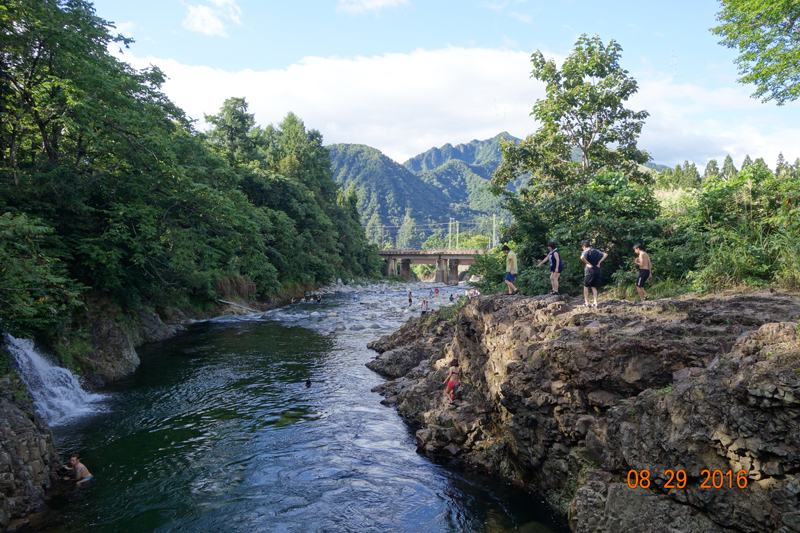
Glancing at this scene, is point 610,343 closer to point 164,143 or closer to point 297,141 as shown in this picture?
point 164,143

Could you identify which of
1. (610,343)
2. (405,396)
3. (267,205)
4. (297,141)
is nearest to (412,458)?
(405,396)

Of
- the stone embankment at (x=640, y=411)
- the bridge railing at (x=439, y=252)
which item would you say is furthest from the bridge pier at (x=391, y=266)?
the stone embankment at (x=640, y=411)

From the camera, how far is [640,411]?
620cm

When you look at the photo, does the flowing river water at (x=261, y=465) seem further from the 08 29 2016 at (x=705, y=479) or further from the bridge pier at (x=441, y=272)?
the bridge pier at (x=441, y=272)

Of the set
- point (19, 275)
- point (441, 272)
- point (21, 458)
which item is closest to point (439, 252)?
point (441, 272)

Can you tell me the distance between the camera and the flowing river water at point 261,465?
Answer: 302 inches

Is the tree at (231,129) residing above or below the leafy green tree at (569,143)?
above

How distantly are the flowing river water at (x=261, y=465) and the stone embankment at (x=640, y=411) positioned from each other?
1.03 m

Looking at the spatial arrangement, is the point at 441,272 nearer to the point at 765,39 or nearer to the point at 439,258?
the point at 439,258

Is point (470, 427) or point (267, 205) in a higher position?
point (267, 205)

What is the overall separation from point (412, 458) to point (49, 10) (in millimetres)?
16932

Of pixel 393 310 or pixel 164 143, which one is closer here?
pixel 164 143

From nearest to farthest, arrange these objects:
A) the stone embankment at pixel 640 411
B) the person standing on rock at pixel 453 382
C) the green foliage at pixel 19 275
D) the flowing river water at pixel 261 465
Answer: the stone embankment at pixel 640 411
the flowing river water at pixel 261 465
the green foliage at pixel 19 275
the person standing on rock at pixel 453 382

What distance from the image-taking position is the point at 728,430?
515 centimetres
